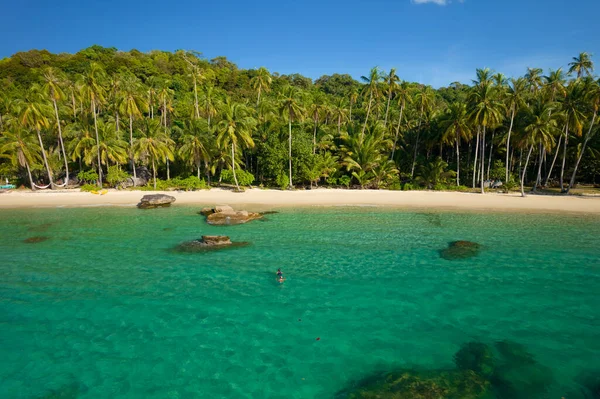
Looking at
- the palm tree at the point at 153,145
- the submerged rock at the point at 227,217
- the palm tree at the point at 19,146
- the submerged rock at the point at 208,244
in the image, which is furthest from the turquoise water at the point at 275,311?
the palm tree at the point at 19,146

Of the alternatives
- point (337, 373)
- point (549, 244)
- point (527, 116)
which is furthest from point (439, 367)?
point (527, 116)

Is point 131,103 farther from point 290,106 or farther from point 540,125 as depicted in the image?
point 540,125

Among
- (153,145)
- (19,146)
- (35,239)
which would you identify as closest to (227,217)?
(35,239)

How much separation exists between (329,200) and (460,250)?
18733 millimetres

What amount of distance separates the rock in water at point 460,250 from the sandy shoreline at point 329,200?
42.9 feet

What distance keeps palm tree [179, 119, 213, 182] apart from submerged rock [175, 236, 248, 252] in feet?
82.7

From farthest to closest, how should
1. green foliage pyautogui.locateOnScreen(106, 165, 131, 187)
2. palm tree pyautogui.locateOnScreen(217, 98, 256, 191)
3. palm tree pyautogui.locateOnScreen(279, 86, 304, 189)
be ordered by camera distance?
green foliage pyautogui.locateOnScreen(106, 165, 131, 187) → palm tree pyautogui.locateOnScreen(279, 86, 304, 189) → palm tree pyautogui.locateOnScreen(217, 98, 256, 191)

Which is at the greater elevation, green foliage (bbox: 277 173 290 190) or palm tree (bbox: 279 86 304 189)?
palm tree (bbox: 279 86 304 189)

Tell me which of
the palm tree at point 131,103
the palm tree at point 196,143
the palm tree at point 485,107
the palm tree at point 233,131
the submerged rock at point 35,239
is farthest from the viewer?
the palm tree at point 196,143

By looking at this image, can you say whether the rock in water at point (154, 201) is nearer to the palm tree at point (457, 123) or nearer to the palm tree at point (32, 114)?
the palm tree at point (32, 114)

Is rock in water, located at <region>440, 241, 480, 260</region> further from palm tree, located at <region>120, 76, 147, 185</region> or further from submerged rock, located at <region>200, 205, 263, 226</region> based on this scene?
palm tree, located at <region>120, 76, 147, 185</region>

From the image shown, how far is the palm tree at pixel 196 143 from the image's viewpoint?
138 feet

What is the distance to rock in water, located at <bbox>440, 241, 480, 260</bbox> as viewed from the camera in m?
17.0

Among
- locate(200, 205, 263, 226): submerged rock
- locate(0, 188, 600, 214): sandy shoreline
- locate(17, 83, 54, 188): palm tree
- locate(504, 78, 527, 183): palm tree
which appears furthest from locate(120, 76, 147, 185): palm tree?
locate(504, 78, 527, 183): palm tree
